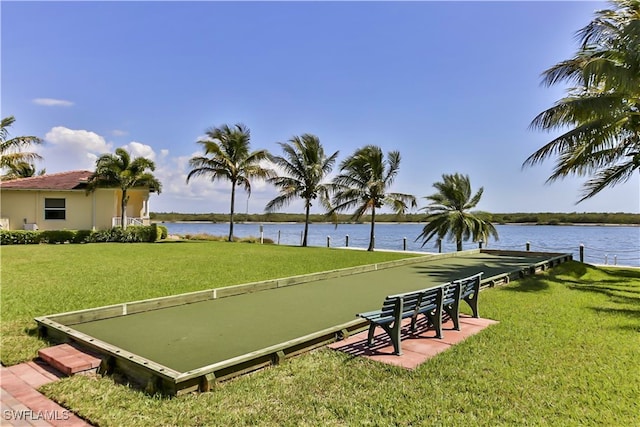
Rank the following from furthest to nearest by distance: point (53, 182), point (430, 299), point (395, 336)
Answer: point (53, 182), point (430, 299), point (395, 336)

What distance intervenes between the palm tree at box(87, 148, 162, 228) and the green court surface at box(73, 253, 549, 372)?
1555 cm

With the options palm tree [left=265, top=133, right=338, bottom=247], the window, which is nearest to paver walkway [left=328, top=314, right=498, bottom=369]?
palm tree [left=265, top=133, right=338, bottom=247]

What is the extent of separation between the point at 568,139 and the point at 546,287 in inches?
147

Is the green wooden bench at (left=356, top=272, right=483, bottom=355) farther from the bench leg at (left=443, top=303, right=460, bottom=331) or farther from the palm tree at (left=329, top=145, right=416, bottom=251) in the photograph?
the palm tree at (left=329, top=145, right=416, bottom=251)

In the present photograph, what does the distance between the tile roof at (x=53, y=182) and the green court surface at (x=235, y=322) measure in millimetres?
18540

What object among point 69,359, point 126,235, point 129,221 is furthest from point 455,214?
point 69,359

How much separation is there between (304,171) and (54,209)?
13332 mm

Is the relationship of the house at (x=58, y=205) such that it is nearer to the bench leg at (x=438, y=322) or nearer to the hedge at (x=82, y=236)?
the hedge at (x=82, y=236)

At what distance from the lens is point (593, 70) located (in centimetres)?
876

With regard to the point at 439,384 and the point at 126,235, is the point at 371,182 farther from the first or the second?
the point at 439,384

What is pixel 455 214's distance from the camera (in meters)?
20.2

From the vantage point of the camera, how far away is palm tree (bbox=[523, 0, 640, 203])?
8688 millimetres

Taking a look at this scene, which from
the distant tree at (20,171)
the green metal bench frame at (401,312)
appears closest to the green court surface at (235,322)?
the green metal bench frame at (401,312)

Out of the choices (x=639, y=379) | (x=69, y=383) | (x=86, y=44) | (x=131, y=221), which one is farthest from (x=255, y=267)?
(x=131, y=221)
